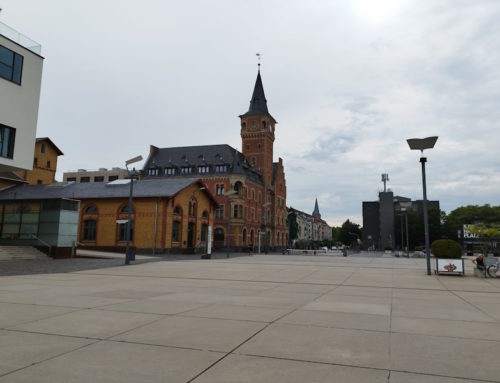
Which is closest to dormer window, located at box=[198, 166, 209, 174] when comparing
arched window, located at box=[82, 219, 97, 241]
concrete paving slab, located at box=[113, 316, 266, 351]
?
arched window, located at box=[82, 219, 97, 241]

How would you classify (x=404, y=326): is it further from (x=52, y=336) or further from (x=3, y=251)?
(x=3, y=251)

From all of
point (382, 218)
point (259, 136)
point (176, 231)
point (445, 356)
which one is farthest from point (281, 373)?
point (382, 218)

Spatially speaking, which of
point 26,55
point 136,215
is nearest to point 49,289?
point 26,55

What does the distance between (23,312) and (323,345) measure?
19.0 feet

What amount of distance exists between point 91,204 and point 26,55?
2241 centimetres

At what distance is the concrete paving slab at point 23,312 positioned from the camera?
22.4 feet

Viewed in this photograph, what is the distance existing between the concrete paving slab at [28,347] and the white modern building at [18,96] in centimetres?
2279

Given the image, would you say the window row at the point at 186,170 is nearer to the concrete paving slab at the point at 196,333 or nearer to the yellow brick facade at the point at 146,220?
the yellow brick facade at the point at 146,220

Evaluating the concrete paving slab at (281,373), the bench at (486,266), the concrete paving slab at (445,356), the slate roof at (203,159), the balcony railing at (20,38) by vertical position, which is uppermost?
the slate roof at (203,159)

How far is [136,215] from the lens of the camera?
141 ft

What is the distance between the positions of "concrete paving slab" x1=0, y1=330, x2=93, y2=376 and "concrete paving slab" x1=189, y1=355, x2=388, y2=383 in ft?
6.30

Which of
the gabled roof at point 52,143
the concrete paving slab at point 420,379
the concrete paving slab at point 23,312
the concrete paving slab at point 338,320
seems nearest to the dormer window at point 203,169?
the gabled roof at point 52,143

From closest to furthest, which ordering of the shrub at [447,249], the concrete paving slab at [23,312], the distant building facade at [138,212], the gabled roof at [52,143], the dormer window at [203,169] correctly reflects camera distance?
1. the concrete paving slab at [23,312]
2. the shrub at [447,249]
3. the distant building facade at [138,212]
4. the gabled roof at [52,143]
5. the dormer window at [203,169]

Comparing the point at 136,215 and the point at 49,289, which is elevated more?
the point at 136,215
